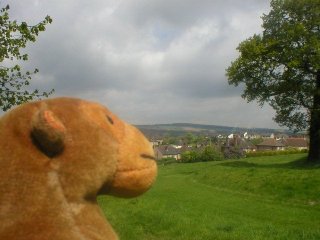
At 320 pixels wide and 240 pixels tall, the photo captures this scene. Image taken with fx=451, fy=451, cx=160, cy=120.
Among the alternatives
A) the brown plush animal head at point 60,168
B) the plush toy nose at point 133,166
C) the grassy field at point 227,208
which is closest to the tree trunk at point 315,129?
the grassy field at point 227,208

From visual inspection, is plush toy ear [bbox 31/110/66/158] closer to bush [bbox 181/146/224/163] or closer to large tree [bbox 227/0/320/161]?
large tree [bbox 227/0/320/161]

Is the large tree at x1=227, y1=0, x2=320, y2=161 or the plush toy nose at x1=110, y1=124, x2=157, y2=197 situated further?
the large tree at x1=227, y1=0, x2=320, y2=161

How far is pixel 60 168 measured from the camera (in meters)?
3.09

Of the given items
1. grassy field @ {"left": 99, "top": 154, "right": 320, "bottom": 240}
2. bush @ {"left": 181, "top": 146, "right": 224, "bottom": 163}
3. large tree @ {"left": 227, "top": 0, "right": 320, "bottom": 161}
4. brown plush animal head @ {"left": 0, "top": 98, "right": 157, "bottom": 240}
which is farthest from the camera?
bush @ {"left": 181, "top": 146, "right": 224, "bottom": 163}

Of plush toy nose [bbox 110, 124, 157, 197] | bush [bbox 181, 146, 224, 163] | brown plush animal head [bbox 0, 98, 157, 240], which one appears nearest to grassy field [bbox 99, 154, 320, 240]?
plush toy nose [bbox 110, 124, 157, 197]

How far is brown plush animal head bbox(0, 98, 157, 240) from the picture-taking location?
296 cm

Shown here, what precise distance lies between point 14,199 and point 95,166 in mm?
582

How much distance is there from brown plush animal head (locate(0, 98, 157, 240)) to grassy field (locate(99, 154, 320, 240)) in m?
6.65

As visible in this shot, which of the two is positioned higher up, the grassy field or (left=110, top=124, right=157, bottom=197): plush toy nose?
(left=110, top=124, right=157, bottom=197): plush toy nose

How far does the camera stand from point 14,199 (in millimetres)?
2988

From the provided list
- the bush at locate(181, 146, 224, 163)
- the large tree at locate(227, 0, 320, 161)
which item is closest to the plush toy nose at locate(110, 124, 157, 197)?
the large tree at locate(227, 0, 320, 161)

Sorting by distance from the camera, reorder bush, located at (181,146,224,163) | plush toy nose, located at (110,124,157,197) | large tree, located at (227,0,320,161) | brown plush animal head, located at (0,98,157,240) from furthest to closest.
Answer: bush, located at (181,146,224,163), large tree, located at (227,0,320,161), plush toy nose, located at (110,124,157,197), brown plush animal head, located at (0,98,157,240)

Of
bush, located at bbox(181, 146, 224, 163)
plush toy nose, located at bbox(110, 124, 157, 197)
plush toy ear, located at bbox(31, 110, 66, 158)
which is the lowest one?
bush, located at bbox(181, 146, 224, 163)

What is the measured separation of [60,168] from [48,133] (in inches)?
10.6
